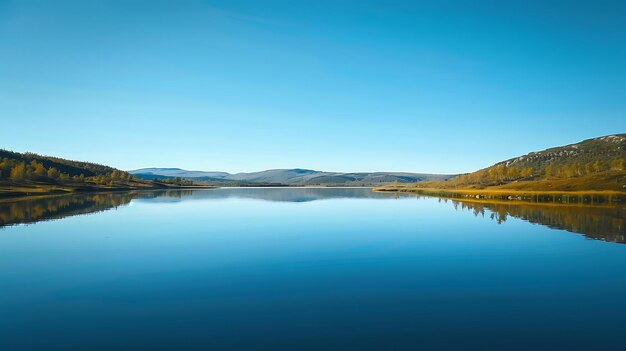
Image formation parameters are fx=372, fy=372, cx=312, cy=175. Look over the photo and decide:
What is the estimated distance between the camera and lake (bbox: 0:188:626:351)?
10891mm

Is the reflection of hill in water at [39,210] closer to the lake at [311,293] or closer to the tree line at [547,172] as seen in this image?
the lake at [311,293]

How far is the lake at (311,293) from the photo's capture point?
10.9 meters

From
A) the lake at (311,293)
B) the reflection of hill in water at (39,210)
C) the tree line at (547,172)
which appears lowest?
the lake at (311,293)

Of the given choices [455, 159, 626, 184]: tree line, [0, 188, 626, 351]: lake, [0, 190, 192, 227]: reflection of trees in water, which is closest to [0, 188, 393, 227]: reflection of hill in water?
[0, 190, 192, 227]: reflection of trees in water

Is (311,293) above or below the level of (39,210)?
below

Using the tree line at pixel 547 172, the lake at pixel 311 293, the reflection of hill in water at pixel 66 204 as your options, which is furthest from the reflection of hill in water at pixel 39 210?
the tree line at pixel 547 172

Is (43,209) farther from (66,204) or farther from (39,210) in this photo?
(66,204)

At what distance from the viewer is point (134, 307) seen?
1361 cm

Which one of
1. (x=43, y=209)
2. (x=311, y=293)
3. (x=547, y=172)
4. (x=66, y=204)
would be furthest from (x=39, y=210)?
(x=547, y=172)

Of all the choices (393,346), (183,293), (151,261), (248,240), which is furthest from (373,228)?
(393,346)

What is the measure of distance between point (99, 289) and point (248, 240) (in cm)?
1410

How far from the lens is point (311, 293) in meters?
15.4

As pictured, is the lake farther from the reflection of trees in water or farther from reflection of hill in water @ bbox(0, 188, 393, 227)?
reflection of hill in water @ bbox(0, 188, 393, 227)

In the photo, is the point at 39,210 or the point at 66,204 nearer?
the point at 39,210
